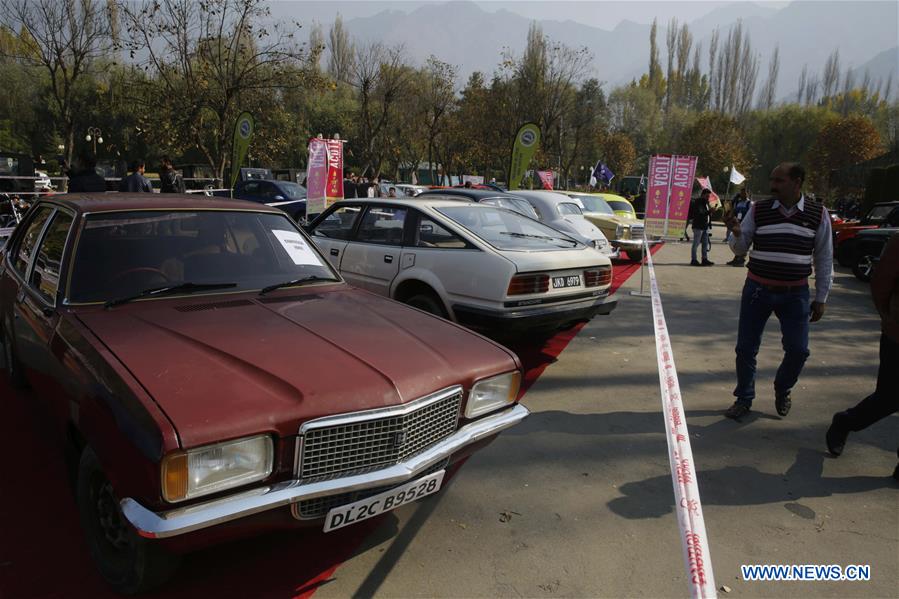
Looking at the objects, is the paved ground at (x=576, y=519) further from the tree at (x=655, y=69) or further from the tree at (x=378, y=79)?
the tree at (x=655, y=69)

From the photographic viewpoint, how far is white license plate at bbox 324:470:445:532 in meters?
2.18

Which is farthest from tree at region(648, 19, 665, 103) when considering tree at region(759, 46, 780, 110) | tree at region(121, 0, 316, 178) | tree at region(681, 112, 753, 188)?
tree at region(121, 0, 316, 178)

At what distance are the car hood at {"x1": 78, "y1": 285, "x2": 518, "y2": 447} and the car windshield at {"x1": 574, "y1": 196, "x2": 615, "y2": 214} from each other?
11754 millimetres

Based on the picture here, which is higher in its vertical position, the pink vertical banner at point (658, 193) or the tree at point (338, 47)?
the tree at point (338, 47)

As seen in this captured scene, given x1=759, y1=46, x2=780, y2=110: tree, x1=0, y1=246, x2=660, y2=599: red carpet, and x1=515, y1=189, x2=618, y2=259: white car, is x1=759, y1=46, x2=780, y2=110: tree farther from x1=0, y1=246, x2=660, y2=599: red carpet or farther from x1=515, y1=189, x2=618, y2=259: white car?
x1=0, y1=246, x2=660, y2=599: red carpet

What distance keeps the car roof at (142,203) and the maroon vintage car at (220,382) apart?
18mm

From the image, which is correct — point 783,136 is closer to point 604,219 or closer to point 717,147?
point 717,147

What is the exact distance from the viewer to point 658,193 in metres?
10.8

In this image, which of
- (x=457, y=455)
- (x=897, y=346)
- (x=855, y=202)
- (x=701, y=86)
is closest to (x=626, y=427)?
(x=897, y=346)

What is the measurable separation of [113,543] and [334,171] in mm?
10004

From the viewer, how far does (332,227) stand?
21.6ft

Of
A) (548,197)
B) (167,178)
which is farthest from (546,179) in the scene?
(167,178)

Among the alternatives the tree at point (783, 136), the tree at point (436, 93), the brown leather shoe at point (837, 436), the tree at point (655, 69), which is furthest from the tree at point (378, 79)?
the tree at point (655, 69)

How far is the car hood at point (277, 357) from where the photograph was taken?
6.70 feet
